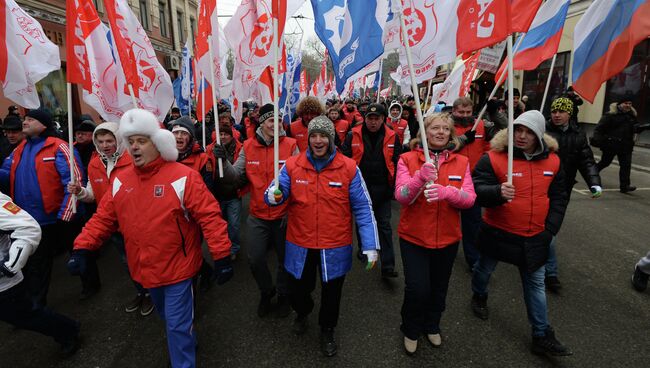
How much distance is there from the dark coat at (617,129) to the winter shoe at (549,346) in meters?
6.15

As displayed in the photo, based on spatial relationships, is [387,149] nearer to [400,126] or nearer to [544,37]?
[544,37]

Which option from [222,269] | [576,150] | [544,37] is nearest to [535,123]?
[576,150]

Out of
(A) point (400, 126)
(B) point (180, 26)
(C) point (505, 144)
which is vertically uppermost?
(B) point (180, 26)

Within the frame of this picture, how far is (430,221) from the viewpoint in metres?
2.68

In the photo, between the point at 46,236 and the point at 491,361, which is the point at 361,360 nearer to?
the point at 491,361

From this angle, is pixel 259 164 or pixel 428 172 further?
pixel 259 164

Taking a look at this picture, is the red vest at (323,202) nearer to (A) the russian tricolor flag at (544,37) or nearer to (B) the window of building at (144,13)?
(A) the russian tricolor flag at (544,37)

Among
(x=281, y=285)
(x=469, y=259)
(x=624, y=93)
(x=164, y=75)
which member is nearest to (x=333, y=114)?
(x=164, y=75)

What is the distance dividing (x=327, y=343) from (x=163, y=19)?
25.7 m

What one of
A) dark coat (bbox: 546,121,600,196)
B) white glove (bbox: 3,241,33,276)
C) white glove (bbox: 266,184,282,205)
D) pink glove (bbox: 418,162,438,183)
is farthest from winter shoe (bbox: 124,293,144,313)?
dark coat (bbox: 546,121,600,196)

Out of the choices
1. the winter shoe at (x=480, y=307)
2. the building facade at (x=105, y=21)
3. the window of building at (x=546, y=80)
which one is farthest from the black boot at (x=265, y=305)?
the window of building at (x=546, y=80)

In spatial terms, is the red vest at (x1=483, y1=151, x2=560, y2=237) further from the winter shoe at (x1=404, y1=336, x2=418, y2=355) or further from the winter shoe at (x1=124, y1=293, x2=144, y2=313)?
the winter shoe at (x1=124, y1=293, x2=144, y2=313)

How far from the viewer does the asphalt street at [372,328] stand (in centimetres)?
284

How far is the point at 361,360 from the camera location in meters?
2.83
